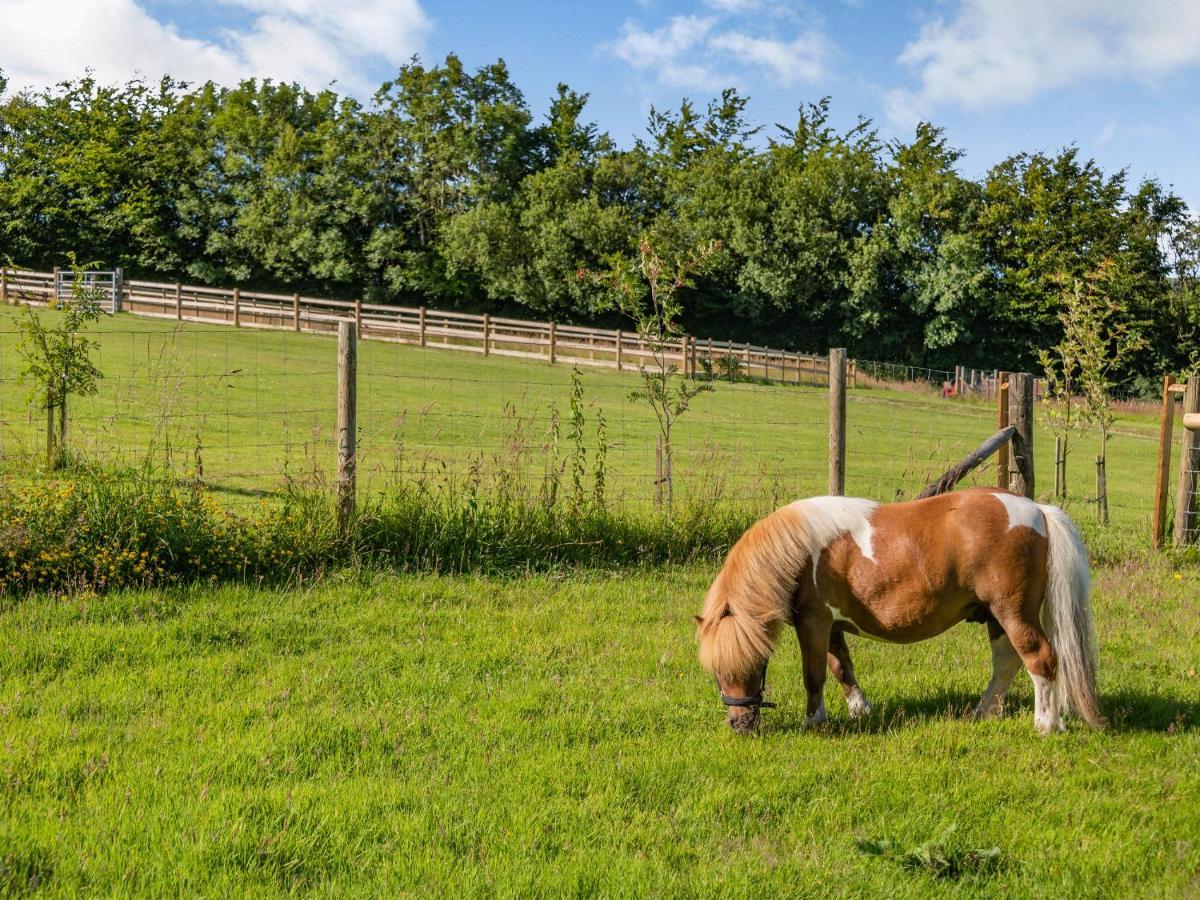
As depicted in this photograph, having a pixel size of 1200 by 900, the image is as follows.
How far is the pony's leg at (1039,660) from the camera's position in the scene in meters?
4.66

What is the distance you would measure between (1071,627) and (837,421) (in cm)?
459

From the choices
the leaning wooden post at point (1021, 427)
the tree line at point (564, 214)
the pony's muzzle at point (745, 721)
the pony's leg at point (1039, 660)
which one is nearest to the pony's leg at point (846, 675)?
the pony's muzzle at point (745, 721)

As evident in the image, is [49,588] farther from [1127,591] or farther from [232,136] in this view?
[232,136]

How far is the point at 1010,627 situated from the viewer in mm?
4703

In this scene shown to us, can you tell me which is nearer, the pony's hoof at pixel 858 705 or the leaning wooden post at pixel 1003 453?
the pony's hoof at pixel 858 705

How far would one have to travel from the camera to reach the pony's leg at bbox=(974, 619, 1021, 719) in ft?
16.2

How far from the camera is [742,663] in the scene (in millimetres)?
4629

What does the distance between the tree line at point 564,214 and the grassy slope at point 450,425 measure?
42.7ft

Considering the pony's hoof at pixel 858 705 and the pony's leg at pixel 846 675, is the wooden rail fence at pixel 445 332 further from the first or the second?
the pony's hoof at pixel 858 705

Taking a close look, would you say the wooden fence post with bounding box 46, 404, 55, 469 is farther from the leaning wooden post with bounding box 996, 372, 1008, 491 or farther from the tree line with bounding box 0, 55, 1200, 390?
the tree line with bounding box 0, 55, 1200, 390

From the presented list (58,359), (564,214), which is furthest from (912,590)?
(564,214)

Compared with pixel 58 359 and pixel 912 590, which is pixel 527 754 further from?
pixel 58 359

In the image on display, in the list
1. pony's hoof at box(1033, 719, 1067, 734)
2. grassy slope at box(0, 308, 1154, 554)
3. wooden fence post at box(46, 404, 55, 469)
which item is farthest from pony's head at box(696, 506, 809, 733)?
wooden fence post at box(46, 404, 55, 469)

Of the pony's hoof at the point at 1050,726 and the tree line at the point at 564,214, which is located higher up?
the tree line at the point at 564,214
